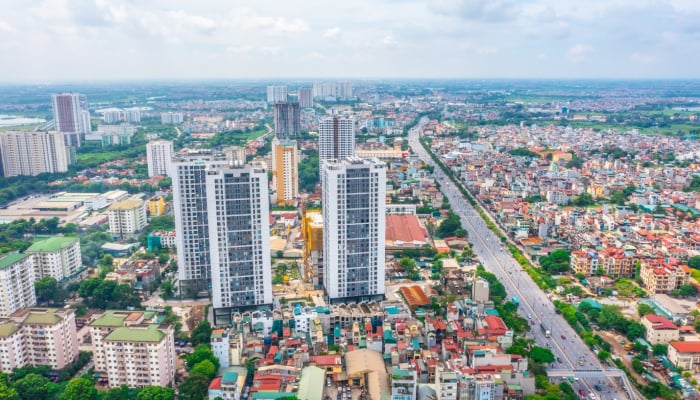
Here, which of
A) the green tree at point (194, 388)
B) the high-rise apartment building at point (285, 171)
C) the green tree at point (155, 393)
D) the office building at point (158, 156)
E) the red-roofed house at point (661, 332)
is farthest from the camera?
the office building at point (158, 156)

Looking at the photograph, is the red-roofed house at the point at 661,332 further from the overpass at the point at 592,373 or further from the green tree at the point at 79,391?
the green tree at the point at 79,391

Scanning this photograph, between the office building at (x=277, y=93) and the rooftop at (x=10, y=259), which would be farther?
the office building at (x=277, y=93)

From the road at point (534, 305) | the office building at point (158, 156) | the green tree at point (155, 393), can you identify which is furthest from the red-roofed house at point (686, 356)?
the office building at point (158, 156)

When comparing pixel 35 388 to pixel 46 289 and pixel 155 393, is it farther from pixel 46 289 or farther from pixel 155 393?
pixel 46 289

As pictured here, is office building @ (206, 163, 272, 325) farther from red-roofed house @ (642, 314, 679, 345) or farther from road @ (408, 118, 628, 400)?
red-roofed house @ (642, 314, 679, 345)

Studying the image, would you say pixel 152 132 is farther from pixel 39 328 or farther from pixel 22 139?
pixel 39 328

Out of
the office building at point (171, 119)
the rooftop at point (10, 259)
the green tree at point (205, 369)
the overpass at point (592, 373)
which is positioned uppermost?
the office building at point (171, 119)

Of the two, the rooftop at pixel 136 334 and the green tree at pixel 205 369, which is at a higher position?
the rooftop at pixel 136 334
